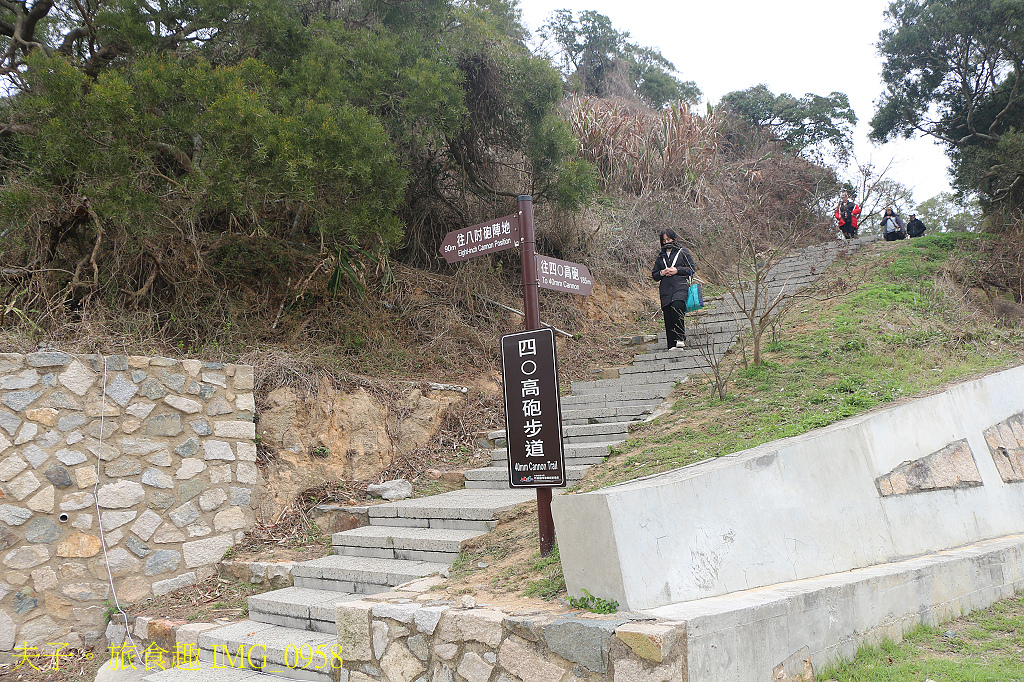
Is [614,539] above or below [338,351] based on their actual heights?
below

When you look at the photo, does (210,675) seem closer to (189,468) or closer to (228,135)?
(189,468)

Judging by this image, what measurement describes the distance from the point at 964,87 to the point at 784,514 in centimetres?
1230

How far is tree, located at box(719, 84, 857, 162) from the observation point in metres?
19.1

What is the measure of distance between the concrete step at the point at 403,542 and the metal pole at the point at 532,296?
36.0 inches

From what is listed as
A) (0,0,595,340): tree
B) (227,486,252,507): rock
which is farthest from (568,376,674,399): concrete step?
(227,486,252,507): rock

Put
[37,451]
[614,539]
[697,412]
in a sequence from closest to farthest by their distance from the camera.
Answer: [614,539] < [37,451] < [697,412]

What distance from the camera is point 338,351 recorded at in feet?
25.2

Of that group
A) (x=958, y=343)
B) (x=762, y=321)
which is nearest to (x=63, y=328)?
(x=762, y=321)

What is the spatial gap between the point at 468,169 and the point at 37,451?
20.4ft

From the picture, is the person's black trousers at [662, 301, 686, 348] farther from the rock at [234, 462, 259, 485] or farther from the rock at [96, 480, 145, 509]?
the rock at [96, 480, 145, 509]

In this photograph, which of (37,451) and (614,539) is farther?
(37,451)

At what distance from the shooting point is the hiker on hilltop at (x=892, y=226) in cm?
1324

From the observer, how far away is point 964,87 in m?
12.4

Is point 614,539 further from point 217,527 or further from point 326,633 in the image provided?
point 217,527
